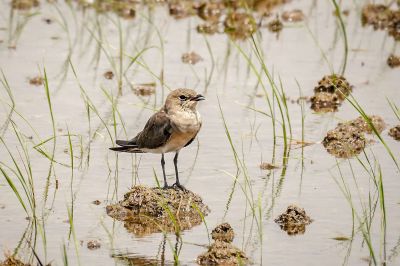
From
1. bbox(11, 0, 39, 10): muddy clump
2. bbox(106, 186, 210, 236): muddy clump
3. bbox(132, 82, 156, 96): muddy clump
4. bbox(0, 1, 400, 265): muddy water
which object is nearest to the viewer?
bbox(0, 1, 400, 265): muddy water

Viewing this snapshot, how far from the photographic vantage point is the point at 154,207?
8.21m

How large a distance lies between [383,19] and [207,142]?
5.49 meters

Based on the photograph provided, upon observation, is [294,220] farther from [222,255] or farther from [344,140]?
[344,140]

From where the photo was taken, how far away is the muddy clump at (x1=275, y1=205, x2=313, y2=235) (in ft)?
25.8

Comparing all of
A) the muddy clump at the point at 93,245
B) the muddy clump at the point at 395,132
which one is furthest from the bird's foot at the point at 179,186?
the muddy clump at the point at 395,132

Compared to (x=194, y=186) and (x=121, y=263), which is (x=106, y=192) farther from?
(x=121, y=263)

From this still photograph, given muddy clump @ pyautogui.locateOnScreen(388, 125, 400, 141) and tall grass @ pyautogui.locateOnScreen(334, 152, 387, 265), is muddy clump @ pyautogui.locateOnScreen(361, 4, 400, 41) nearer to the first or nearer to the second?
muddy clump @ pyautogui.locateOnScreen(388, 125, 400, 141)

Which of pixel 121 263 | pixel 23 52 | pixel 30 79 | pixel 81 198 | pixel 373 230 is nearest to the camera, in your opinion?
pixel 121 263

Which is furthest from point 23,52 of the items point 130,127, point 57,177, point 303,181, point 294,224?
point 294,224

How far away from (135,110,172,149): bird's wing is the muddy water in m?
0.40

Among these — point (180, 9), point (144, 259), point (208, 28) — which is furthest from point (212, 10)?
point (144, 259)

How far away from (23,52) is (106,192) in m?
4.94

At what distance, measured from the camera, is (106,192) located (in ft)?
28.5

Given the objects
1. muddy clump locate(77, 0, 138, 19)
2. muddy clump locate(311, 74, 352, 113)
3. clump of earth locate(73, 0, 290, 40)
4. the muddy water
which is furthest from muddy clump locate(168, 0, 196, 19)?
muddy clump locate(311, 74, 352, 113)
